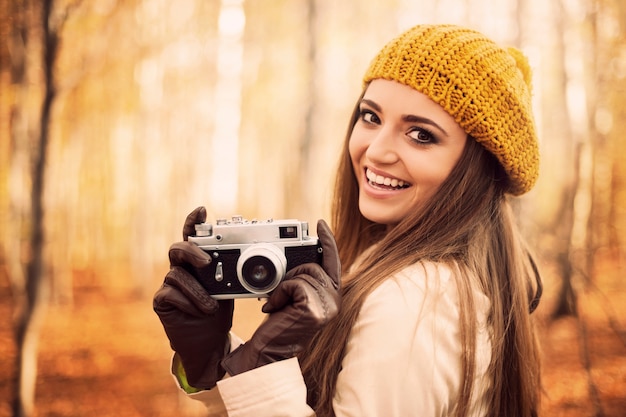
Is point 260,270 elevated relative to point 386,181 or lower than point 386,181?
lower

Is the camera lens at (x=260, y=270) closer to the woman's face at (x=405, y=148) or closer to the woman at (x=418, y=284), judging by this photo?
the woman at (x=418, y=284)

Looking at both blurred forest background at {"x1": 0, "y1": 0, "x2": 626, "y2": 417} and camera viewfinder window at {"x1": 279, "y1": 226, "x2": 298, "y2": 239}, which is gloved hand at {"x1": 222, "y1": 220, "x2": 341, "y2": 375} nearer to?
camera viewfinder window at {"x1": 279, "y1": 226, "x2": 298, "y2": 239}

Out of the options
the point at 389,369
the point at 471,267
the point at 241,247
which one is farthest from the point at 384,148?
the point at 389,369

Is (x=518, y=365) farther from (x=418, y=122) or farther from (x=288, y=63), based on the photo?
(x=288, y=63)

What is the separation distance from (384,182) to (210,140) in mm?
6872

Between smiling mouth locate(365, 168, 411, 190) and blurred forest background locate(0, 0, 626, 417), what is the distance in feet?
3.23

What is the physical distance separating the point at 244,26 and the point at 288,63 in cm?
76

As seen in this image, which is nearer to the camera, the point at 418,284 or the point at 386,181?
the point at 418,284

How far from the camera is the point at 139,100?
733 centimetres

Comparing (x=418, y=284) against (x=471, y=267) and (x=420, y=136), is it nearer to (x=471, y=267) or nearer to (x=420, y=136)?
(x=471, y=267)

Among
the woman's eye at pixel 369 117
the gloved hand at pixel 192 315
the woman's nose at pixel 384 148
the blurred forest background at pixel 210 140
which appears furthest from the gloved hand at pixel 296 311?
the blurred forest background at pixel 210 140

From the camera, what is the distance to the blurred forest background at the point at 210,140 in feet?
13.1

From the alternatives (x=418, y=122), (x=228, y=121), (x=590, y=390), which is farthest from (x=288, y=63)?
(x=418, y=122)

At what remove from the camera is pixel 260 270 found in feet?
3.84
